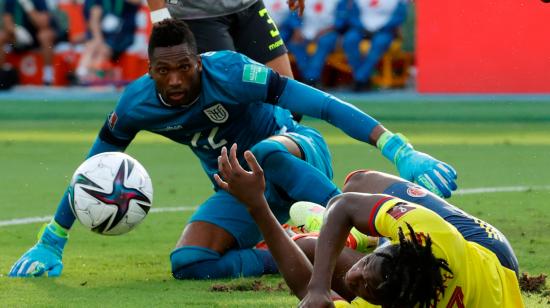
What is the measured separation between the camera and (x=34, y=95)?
21609mm

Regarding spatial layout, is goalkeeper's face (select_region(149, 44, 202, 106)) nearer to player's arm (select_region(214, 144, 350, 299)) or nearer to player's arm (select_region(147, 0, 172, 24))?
player's arm (select_region(147, 0, 172, 24))

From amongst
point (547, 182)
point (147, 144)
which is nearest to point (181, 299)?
point (547, 182)

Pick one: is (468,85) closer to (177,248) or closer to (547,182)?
(547,182)

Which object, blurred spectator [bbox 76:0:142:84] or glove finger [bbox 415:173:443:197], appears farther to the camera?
blurred spectator [bbox 76:0:142:84]

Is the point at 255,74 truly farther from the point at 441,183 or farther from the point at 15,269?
the point at 15,269

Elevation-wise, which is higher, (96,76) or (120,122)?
(120,122)

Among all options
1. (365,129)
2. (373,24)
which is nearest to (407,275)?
(365,129)

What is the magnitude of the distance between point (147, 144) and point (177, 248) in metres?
8.06

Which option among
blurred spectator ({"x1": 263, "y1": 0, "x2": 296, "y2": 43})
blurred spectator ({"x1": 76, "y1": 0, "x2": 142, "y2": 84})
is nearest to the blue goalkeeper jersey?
blurred spectator ({"x1": 263, "y1": 0, "x2": 296, "y2": 43})

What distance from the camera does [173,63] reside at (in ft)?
21.2

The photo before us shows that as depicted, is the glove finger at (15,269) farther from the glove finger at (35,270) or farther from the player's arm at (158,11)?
the player's arm at (158,11)

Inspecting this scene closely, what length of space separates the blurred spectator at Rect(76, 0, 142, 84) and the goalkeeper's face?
14985mm

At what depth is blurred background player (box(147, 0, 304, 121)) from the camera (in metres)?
8.01

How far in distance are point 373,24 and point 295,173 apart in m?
A: 14.2
